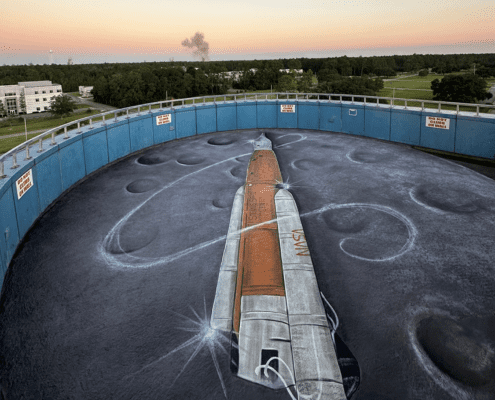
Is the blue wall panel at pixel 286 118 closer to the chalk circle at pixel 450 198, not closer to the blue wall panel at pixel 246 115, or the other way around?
the blue wall panel at pixel 246 115

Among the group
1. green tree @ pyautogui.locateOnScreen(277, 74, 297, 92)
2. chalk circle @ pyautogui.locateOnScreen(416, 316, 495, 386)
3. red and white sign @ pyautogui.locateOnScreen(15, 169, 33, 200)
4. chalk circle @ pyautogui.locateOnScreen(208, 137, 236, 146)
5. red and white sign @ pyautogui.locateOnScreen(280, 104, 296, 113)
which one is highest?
green tree @ pyautogui.locateOnScreen(277, 74, 297, 92)

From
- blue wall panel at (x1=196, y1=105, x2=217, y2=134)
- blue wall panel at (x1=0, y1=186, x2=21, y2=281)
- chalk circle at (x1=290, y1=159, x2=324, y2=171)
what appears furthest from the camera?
blue wall panel at (x1=196, y1=105, x2=217, y2=134)

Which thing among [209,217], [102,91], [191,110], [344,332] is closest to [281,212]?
[209,217]

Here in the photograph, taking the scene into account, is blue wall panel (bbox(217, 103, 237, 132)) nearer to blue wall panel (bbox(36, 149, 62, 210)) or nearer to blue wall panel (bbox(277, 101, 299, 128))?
blue wall panel (bbox(277, 101, 299, 128))

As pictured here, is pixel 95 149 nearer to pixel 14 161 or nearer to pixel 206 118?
pixel 14 161

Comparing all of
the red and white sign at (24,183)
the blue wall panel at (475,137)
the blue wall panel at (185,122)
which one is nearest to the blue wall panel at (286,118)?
the blue wall panel at (185,122)

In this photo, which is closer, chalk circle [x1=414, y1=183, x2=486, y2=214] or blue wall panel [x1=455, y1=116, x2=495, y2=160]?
chalk circle [x1=414, y1=183, x2=486, y2=214]

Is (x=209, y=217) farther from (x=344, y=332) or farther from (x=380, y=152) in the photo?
(x=380, y=152)

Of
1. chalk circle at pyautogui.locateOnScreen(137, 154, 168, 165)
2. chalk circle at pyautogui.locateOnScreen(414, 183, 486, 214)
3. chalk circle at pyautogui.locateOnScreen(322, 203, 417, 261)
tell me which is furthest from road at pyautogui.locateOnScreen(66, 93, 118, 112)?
chalk circle at pyautogui.locateOnScreen(322, 203, 417, 261)
